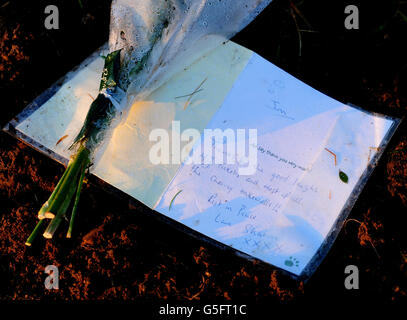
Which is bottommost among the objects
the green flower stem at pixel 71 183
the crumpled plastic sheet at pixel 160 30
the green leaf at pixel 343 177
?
the green flower stem at pixel 71 183

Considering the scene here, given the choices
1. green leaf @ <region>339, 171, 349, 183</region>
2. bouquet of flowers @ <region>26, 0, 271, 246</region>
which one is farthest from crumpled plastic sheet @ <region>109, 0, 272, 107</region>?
green leaf @ <region>339, 171, 349, 183</region>

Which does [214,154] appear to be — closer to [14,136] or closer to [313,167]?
[313,167]

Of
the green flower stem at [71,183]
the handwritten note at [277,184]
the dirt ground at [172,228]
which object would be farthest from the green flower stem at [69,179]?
the handwritten note at [277,184]

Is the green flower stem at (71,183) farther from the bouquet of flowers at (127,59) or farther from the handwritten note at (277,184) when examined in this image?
the handwritten note at (277,184)

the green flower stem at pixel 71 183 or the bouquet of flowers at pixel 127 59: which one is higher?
the bouquet of flowers at pixel 127 59

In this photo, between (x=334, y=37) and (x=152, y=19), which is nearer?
(x=152, y=19)

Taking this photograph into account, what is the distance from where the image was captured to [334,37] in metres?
1.07

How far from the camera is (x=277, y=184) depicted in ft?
3.33

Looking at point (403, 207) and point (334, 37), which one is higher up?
point (334, 37)

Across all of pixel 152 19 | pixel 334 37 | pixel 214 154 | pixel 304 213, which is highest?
pixel 334 37

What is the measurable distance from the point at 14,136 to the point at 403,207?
47.1 inches

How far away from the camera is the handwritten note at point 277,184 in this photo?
1006 mm

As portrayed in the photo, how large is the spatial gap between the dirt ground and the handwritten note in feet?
0.19
